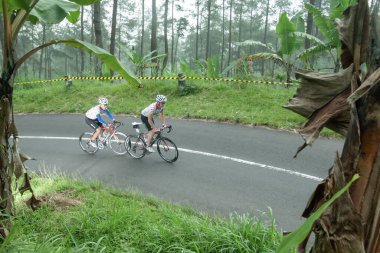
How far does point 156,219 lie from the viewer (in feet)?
16.0

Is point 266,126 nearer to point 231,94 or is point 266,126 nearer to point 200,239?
point 231,94

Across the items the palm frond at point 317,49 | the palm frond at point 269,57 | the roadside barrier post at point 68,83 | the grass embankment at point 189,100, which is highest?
the palm frond at point 317,49

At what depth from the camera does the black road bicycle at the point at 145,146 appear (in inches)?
323

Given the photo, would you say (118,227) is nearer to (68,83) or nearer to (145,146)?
(145,146)

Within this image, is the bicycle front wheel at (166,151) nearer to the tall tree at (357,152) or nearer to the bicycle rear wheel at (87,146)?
the bicycle rear wheel at (87,146)

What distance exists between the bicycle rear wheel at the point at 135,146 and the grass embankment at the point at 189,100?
3.43 metres

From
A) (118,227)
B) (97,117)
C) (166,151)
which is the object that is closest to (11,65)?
(118,227)

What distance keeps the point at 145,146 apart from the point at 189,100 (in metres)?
4.98

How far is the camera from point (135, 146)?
338 inches

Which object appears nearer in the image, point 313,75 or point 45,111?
point 313,75

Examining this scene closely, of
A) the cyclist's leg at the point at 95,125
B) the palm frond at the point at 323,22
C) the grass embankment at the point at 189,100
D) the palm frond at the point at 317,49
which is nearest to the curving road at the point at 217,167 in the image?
the cyclist's leg at the point at 95,125

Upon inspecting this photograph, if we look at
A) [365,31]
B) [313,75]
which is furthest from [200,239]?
[365,31]

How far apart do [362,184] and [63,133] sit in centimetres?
1066

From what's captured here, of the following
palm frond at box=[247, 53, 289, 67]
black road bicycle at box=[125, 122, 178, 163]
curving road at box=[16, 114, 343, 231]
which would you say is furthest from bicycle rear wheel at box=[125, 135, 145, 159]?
palm frond at box=[247, 53, 289, 67]
